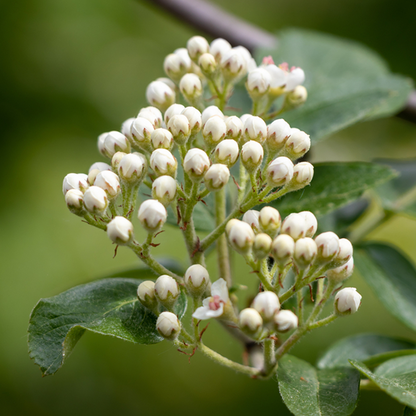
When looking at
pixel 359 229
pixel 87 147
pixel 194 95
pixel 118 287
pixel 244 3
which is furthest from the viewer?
pixel 244 3

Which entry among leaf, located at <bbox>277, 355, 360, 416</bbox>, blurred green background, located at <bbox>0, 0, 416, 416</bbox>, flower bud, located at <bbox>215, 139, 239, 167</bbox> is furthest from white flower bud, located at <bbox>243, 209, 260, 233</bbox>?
blurred green background, located at <bbox>0, 0, 416, 416</bbox>

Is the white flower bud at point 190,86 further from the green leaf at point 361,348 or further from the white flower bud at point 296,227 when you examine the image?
the green leaf at point 361,348

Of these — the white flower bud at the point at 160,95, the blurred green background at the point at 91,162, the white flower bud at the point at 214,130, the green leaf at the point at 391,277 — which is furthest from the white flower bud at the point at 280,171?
the blurred green background at the point at 91,162

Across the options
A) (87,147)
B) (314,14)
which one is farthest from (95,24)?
(314,14)

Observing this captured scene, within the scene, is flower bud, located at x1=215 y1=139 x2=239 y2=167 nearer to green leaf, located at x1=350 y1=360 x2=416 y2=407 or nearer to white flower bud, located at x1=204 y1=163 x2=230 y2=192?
white flower bud, located at x1=204 y1=163 x2=230 y2=192

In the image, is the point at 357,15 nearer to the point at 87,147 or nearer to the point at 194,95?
the point at 87,147
